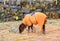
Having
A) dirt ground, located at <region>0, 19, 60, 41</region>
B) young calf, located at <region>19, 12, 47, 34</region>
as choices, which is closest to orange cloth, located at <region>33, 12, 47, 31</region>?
young calf, located at <region>19, 12, 47, 34</region>

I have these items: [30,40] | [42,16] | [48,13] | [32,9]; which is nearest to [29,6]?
[32,9]

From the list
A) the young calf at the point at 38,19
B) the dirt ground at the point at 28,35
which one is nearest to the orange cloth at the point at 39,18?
the young calf at the point at 38,19

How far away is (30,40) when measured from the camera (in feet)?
26.7

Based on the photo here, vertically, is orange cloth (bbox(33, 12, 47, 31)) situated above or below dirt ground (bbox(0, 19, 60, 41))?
above

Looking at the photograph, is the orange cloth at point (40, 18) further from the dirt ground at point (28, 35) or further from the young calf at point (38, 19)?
the dirt ground at point (28, 35)

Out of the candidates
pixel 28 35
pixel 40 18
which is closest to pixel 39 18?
pixel 40 18

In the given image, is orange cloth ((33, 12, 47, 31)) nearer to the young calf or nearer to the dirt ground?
the young calf

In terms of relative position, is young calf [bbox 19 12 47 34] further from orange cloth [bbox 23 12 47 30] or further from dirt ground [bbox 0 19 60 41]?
dirt ground [bbox 0 19 60 41]

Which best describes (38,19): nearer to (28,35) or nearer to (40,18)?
(40,18)

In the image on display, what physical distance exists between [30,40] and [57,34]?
4.38ft

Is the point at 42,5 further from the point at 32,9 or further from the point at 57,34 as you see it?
the point at 57,34

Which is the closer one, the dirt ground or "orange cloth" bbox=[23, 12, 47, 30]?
the dirt ground

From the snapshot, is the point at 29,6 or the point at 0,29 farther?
the point at 29,6

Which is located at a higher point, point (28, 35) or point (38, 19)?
point (38, 19)
